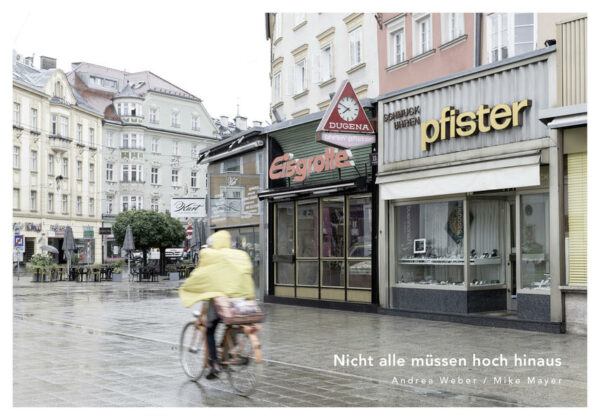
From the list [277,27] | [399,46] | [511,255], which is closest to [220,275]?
[511,255]

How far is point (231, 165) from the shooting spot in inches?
959

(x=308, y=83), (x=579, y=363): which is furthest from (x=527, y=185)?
(x=308, y=83)

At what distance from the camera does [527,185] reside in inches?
518

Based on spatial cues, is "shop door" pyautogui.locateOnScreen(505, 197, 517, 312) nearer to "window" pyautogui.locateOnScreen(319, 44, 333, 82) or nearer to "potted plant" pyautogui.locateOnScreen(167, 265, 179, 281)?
"window" pyautogui.locateOnScreen(319, 44, 333, 82)

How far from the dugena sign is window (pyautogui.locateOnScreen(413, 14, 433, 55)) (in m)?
3.13

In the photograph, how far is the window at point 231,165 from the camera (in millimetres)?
23859

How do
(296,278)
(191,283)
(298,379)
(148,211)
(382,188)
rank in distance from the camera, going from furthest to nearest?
(148,211) < (296,278) < (382,188) < (298,379) < (191,283)

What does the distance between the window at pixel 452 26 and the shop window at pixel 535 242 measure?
16.8ft

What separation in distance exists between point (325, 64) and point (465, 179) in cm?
971

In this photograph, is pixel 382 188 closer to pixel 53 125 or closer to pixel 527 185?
pixel 527 185

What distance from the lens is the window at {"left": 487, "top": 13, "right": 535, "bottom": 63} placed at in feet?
49.0

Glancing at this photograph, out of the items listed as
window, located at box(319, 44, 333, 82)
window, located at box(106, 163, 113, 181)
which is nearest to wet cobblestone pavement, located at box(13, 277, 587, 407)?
window, located at box(319, 44, 333, 82)

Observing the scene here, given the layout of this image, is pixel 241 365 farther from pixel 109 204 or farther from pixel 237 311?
pixel 109 204
